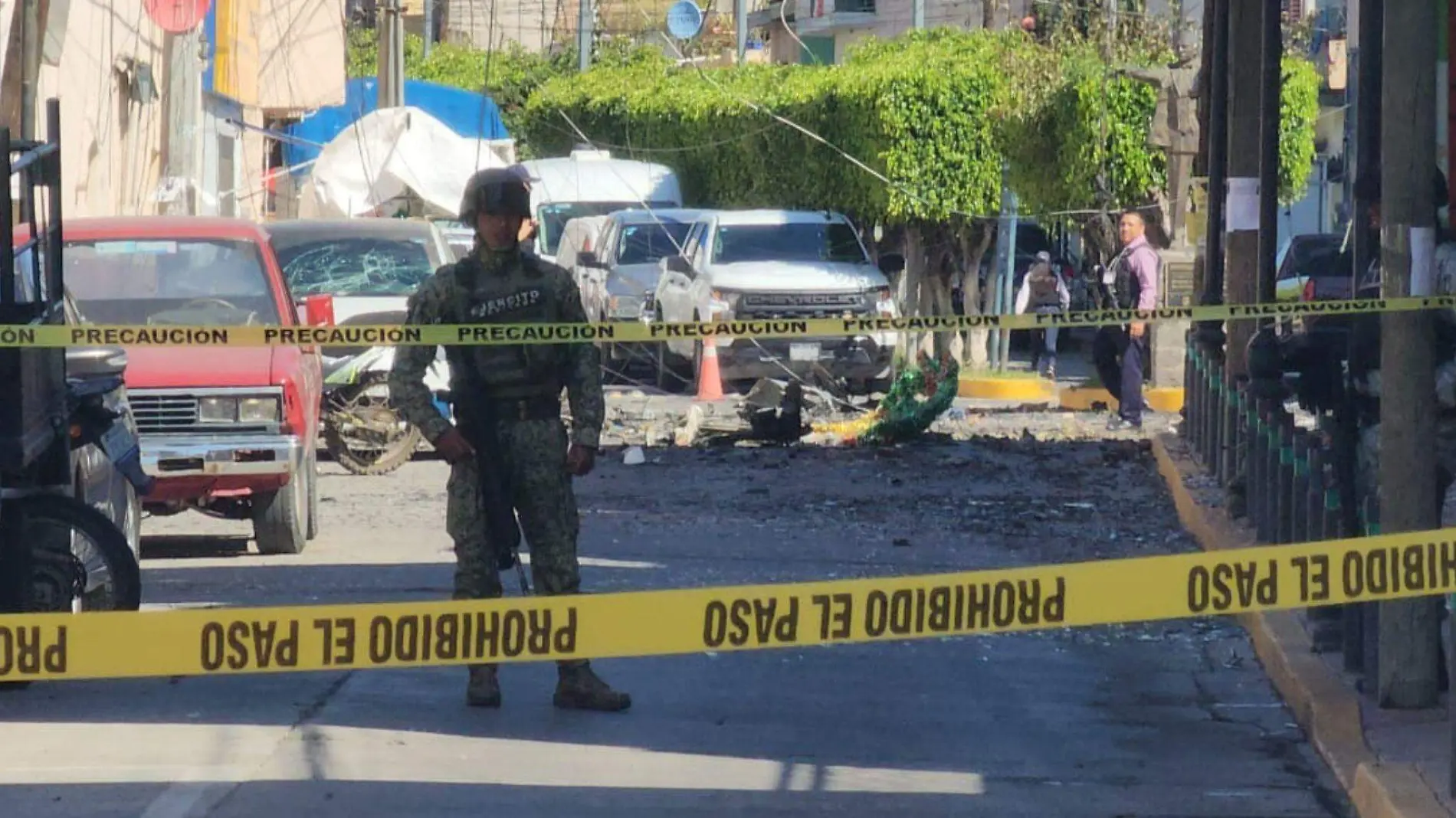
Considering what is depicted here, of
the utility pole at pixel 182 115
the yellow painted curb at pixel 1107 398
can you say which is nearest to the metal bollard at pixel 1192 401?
the yellow painted curb at pixel 1107 398

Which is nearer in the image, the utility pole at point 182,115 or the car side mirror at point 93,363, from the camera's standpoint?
the car side mirror at point 93,363

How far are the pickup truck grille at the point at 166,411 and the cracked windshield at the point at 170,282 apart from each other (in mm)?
918

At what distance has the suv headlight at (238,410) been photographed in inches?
480

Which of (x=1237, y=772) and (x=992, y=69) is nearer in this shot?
(x=1237, y=772)

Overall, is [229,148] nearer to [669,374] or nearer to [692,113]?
[669,374]

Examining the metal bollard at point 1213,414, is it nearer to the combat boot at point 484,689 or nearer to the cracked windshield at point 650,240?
the combat boot at point 484,689

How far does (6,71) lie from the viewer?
1731cm

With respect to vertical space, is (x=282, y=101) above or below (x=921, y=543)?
above

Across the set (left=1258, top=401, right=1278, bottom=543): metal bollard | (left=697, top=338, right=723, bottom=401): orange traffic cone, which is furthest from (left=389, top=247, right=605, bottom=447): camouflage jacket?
(left=697, top=338, right=723, bottom=401): orange traffic cone

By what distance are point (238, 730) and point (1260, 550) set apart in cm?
391

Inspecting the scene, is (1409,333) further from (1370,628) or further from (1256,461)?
(1256,461)

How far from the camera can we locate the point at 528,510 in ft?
26.8

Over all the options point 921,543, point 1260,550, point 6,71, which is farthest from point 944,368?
point 1260,550

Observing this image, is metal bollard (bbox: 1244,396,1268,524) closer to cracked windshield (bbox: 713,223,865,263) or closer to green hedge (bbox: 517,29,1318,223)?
cracked windshield (bbox: 713,223,865,263)
